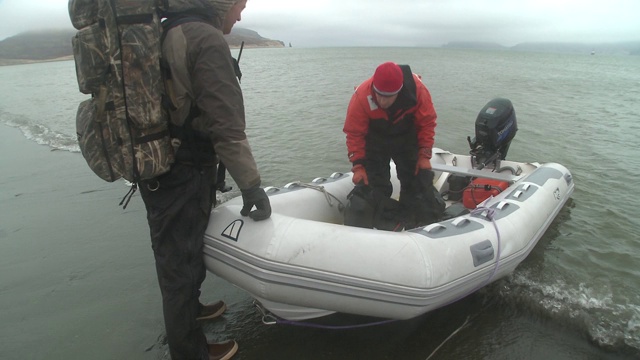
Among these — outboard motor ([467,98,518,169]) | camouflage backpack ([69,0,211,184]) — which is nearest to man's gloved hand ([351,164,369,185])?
camouflage backpack ([69,0,211,184])

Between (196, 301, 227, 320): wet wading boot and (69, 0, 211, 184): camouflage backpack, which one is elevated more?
(69, 0, 211, 184): camouflage backpack

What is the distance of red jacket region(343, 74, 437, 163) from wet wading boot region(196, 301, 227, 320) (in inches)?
63.5

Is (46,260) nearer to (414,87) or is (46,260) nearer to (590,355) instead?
(414,87)

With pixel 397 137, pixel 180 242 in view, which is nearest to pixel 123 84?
pixel 180 242

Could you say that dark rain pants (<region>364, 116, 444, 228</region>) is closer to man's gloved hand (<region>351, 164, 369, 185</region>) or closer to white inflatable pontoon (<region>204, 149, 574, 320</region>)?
man's gloved hand (<region>351, 164, 369, 185</region>)

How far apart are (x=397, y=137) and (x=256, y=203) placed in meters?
1.61

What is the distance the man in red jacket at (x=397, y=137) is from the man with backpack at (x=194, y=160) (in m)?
1.22

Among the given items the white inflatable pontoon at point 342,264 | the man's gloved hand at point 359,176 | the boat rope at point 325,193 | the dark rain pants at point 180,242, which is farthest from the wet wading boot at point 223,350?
the man's gloved hand at point 359,176

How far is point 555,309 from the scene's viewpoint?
316 cm

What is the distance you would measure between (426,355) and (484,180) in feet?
8.38

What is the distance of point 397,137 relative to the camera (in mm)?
3412

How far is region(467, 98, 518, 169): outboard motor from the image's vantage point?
439 cm

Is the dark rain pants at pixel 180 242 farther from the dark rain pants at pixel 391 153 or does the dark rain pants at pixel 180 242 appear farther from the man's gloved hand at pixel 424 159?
the man's gloved hand at pixel 424 159

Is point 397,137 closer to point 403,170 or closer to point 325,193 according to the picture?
point 403,170
